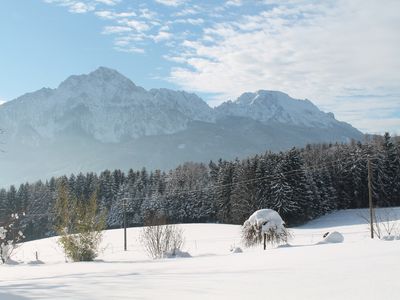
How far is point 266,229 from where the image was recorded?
33031 mm

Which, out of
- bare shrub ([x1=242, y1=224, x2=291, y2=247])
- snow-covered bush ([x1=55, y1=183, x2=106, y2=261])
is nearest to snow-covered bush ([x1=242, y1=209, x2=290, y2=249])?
bare shrub ([x1=242, y1=224, x2=291, y2=247])

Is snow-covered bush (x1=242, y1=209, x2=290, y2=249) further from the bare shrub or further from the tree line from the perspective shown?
the tree line

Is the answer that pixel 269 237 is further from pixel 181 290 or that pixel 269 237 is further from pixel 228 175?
pixel 228 175

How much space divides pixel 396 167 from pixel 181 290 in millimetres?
71128

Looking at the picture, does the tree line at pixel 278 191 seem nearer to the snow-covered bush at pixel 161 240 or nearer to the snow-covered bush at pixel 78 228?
the snow-covered bush at pixel 161 240

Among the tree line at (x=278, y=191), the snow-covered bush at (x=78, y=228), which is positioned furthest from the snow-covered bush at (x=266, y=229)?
the tree line at (x=278, y=191)

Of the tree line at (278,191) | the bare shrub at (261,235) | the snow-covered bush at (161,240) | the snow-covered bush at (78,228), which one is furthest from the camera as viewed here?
the tree line at (278,191)

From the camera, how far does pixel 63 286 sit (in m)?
8.88

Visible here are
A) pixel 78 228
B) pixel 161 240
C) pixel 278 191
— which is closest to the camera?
pixel 78 228

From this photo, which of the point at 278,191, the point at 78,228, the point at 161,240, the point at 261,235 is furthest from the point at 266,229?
the point at 278,191

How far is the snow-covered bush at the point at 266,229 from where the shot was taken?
33.1 m

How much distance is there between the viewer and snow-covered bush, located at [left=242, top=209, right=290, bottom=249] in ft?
109

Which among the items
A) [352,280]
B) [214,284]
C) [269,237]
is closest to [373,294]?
[352,280]

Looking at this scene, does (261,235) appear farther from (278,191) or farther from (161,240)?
(278,191)
